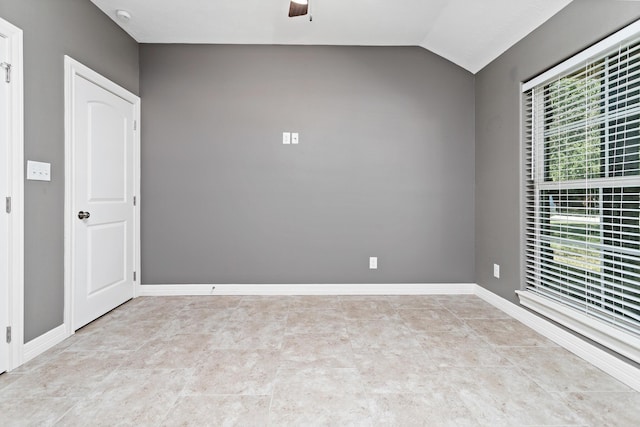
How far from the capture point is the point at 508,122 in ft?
9.75

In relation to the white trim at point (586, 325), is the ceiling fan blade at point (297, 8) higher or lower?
higher

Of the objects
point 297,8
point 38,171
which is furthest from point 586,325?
point 38,171

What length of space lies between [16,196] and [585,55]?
360cm

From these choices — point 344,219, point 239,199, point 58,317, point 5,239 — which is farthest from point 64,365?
point 344,219

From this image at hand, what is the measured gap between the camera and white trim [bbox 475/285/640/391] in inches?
72.4

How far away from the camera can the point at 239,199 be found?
3.54 meters

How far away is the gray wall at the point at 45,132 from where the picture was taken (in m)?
2.09

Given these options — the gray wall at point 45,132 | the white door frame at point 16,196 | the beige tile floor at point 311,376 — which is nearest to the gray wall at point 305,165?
the beige tile floor at point 311,376

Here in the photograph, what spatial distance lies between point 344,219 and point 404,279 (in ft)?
2.98

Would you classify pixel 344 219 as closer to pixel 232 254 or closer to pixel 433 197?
pixel 433 197

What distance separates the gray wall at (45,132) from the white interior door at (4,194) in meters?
0.13

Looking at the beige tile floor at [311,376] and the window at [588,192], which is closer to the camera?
the beige tile floor at [311,376]

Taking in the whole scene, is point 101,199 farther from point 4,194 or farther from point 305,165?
point 305,165

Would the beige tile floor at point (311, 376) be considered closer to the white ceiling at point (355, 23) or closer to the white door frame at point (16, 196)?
the white door frame at point (16, 196)
